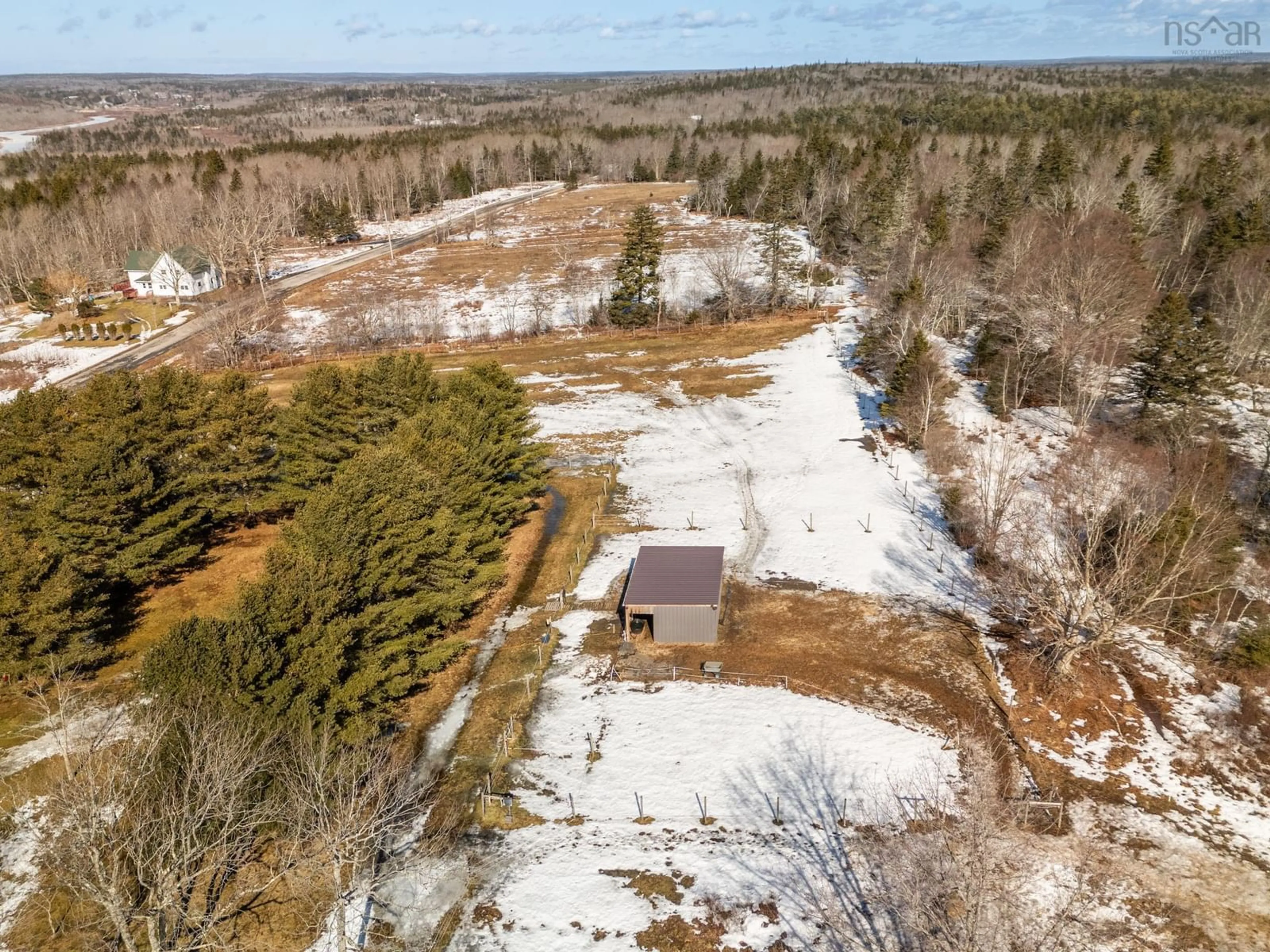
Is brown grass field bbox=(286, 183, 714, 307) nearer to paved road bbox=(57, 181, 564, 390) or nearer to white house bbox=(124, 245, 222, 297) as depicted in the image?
paved road bbox=(57, 181, 564, 390)

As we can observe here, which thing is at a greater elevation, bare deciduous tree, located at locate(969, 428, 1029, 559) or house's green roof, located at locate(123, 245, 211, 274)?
house's green roof, located at locate(123, 245, 211, 274)

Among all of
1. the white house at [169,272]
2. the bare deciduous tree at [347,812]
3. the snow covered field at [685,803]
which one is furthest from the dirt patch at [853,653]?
the white house at [169,272]

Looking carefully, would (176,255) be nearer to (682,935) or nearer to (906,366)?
(906,366)

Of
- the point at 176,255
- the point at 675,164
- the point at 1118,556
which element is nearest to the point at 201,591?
the point at 1118,556

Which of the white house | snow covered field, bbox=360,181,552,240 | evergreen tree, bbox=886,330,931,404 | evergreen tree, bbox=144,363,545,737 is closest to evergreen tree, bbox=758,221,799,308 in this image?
evergreen tree, bbox=886,330,931,404

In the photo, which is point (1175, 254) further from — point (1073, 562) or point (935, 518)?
point (1073, 562)

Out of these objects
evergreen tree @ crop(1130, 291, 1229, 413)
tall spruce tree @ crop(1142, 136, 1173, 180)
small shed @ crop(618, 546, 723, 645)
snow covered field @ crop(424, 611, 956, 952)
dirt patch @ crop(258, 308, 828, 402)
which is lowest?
snow covered field @ crop(424, 611, 956, 952)
